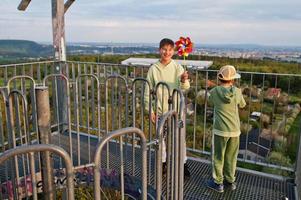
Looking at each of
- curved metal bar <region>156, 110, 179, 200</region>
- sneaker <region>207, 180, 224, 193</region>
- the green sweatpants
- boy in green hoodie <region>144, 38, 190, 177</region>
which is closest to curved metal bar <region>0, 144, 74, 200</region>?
curved metal bar <region>156, 110, 179, 200</region>

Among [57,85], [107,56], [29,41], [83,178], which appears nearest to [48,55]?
[57,85]

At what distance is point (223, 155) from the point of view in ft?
11.5

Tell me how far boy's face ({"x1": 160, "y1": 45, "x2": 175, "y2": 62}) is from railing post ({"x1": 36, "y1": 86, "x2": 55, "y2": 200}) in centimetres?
189

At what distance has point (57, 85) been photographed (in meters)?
5.68

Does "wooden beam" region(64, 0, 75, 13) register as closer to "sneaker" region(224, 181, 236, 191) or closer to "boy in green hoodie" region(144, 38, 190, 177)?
"boy in green hoodie" region(144, 38, 190, 177)

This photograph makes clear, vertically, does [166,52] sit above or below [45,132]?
above

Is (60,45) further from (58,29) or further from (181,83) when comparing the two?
(181,83)

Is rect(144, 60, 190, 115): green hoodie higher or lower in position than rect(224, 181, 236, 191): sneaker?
higher

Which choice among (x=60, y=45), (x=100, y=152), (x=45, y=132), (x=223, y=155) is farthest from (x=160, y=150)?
(x=60, y=45)

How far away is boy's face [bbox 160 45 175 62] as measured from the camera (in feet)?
11.6

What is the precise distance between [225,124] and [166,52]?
1.07m

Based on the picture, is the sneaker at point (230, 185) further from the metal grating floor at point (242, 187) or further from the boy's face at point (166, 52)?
the boy's face at point (166, 52)

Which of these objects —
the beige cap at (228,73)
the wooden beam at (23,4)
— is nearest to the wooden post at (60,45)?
the wooden beam at (23,4)

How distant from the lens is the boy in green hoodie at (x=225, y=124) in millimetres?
3299
